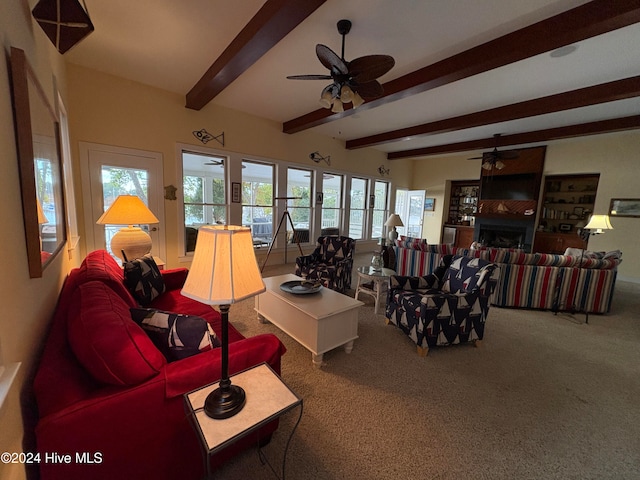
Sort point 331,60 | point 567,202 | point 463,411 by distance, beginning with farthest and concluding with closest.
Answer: point 567,202, point 331,60, point 463,411

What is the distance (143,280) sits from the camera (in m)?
2.20

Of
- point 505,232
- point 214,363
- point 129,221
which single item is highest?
point 129,221

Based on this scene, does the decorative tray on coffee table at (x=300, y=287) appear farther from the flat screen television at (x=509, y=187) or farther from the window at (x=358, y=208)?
the flat screen television at (x=509, y=187)

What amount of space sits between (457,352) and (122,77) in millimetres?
5214

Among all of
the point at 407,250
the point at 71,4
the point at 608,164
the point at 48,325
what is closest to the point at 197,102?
the point at 71,4

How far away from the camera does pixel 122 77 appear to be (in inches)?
137

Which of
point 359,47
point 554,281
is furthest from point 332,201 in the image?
point 554,281

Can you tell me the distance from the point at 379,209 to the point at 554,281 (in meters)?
4.90

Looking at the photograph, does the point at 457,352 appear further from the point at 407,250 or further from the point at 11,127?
the point at 11,127

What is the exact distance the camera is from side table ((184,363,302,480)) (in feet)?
2.98

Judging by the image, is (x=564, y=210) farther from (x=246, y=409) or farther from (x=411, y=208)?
(x=246, y=409)

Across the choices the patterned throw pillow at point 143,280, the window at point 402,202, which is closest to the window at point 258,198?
the patterned throw pillow at point 143,280

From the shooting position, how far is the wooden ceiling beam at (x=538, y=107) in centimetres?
314

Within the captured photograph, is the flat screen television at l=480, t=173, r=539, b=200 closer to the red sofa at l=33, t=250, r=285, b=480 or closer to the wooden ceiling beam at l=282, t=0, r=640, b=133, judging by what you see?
the wooden ceiling beam at l=282, t=0, r=640, b=133
